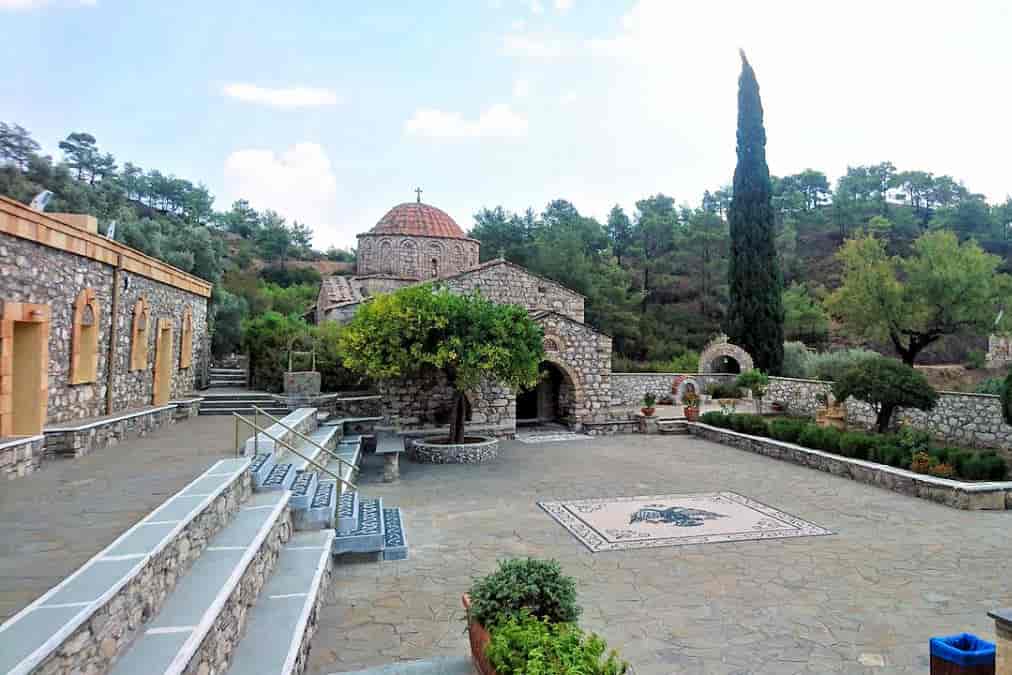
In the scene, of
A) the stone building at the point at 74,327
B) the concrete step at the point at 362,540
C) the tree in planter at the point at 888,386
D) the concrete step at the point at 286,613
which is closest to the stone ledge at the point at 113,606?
the concrete step at the point at 286,613

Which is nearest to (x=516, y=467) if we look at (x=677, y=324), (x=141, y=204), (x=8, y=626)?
(x=8, y=626)

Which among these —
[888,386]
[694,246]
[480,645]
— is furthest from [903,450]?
[694,246]

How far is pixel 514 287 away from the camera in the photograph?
19594 mm

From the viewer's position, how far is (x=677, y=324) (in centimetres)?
3731

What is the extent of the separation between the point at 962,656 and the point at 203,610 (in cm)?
436

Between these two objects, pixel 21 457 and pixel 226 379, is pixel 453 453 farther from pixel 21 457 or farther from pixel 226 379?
pixel 226 379

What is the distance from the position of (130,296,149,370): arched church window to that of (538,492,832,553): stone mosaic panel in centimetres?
756

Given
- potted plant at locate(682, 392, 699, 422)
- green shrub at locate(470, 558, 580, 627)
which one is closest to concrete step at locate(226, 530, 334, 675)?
green shrub at locate(470, 558, 580, 627)

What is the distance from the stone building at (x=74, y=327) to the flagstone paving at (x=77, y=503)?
2.16 ft

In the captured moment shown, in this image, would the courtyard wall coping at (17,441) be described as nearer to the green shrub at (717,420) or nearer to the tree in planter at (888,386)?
the tree in planter at (888,386)

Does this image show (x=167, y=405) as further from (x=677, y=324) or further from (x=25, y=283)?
(x=677, y=324)

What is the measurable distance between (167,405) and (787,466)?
1260 cm

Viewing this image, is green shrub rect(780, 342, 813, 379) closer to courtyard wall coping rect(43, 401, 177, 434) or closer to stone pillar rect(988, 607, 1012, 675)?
courtyard wall coping rect(43, 401, 177, 434)

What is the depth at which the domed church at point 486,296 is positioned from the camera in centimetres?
1555
